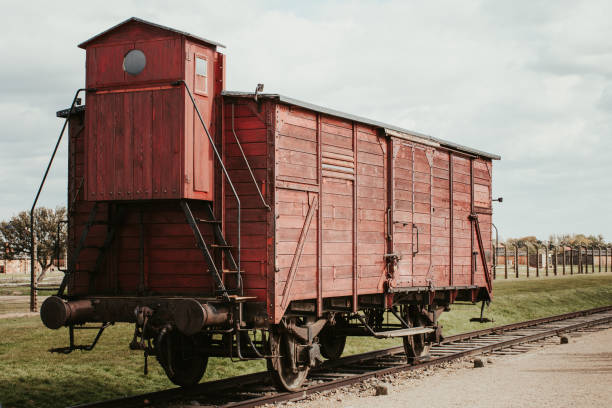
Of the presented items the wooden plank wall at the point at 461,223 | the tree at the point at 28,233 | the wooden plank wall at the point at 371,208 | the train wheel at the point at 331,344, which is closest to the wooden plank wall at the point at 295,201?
the wooden plank wall at the point at 371,208

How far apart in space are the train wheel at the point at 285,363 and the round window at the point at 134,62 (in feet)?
13.1

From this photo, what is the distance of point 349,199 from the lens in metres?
11.5

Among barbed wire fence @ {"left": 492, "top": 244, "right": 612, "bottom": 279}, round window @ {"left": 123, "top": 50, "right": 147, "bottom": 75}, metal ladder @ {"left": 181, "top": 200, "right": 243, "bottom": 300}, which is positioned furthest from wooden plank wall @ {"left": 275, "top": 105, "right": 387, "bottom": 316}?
barbed wire fence @ {"left": 492, "top": 244, "right": 612, "bottom": 279}

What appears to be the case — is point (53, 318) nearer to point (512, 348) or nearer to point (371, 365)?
point (371, 365)

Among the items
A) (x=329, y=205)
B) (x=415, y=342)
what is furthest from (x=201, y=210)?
(x=415, y=342)

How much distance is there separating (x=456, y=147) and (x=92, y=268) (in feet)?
26.1

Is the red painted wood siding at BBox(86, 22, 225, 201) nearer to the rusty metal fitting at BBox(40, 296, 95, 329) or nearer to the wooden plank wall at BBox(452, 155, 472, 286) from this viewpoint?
the rusty metal fitting at BBox(40, 296, 95, 329)

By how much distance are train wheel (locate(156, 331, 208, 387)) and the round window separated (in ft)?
11.8

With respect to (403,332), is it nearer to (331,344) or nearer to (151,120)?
(331,344)

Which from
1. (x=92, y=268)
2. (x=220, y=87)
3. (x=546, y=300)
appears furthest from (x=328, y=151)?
(x=546, y=300)

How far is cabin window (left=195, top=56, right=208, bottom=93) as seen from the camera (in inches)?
381

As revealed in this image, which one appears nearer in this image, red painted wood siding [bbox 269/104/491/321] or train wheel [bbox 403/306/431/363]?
red painted wood siding [bbox 269/104/491/321]

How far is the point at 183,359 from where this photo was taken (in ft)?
34.4

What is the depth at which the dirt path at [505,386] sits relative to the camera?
9328mm
